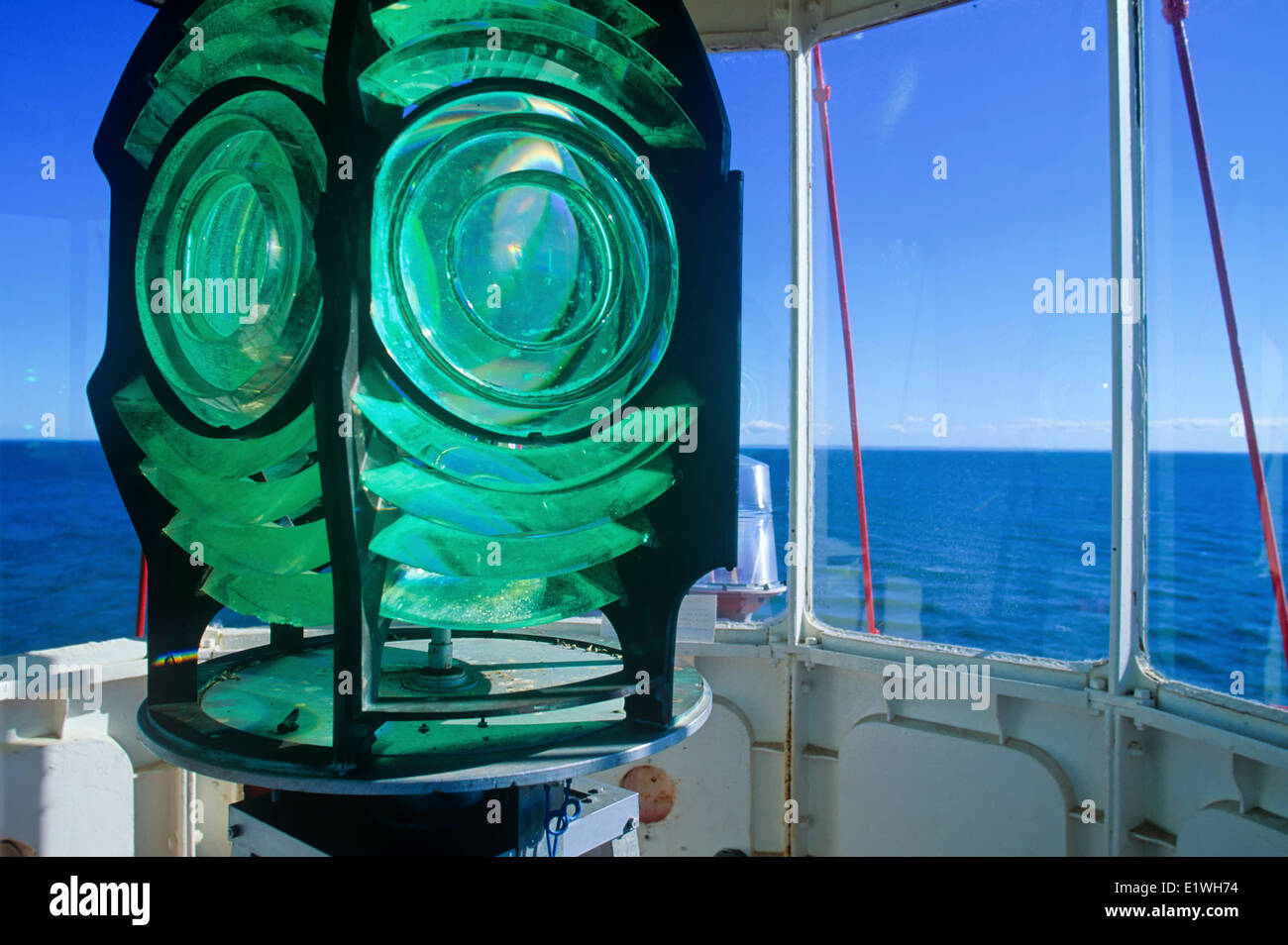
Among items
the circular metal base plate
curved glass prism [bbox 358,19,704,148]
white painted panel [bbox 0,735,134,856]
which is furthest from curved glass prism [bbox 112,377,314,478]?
white painted panel [bbox 0,735,134,856]

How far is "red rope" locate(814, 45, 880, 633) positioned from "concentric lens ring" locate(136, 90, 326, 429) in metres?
2.43

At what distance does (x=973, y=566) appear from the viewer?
969 inches

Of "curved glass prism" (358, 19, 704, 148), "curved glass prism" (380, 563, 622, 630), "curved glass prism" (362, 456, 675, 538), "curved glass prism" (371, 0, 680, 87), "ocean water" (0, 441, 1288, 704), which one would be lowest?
"ocean water" (0, 441, 1288, 704)

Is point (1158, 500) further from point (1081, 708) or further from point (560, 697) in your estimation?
point (560, 697)

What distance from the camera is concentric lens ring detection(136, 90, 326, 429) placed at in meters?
1.14

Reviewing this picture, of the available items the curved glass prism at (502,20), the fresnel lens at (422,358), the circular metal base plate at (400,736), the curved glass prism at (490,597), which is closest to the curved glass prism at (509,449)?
the fresnel lens at (422,358)

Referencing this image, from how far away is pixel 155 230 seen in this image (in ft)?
4.09

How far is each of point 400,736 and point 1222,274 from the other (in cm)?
247

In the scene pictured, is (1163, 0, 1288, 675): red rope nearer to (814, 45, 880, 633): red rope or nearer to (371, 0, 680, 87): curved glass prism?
(814, 45, 880, 633): red rope

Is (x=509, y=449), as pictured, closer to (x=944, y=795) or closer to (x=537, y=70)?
(x=537, y=70)

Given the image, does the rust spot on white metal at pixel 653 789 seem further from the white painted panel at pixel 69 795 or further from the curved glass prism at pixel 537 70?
the curved glass prism at pixel 537 70

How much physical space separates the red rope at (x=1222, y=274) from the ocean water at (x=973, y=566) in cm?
18

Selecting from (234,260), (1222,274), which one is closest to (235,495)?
(234,260)
